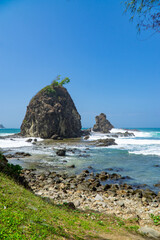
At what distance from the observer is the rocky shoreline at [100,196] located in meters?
9.53

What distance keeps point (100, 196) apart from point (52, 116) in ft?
165

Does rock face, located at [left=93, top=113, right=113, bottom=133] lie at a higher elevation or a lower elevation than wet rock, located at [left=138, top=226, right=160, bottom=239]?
higher

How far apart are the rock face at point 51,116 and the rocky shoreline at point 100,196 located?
44.3 m

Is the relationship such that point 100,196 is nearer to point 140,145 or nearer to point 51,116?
point 140,145

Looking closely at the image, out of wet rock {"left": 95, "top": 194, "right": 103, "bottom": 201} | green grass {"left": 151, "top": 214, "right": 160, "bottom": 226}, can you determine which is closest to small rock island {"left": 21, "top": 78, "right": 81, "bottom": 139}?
wet rock {"left": 95, "top": 194, "right": 103, "bottom": 201}

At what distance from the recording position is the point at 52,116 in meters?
60.1

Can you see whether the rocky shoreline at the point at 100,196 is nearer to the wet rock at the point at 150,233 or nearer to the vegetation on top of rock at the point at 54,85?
the wet rock at the point at 150,233

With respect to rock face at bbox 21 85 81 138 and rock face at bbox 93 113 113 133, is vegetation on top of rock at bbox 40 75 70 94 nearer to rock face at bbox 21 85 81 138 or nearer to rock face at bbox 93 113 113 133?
rock face at bbox 21 85 81 138

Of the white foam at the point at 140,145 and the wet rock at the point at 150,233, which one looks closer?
the wet rock at the point at 150,233

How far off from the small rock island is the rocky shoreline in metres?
41.7

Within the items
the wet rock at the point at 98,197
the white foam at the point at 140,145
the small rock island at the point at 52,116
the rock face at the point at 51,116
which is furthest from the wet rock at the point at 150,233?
the rock face at the point at 51,116

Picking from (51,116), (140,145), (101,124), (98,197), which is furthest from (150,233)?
(101,124)

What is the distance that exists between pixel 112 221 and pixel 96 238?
10.3ft

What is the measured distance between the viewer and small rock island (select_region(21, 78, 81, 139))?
196 ft
